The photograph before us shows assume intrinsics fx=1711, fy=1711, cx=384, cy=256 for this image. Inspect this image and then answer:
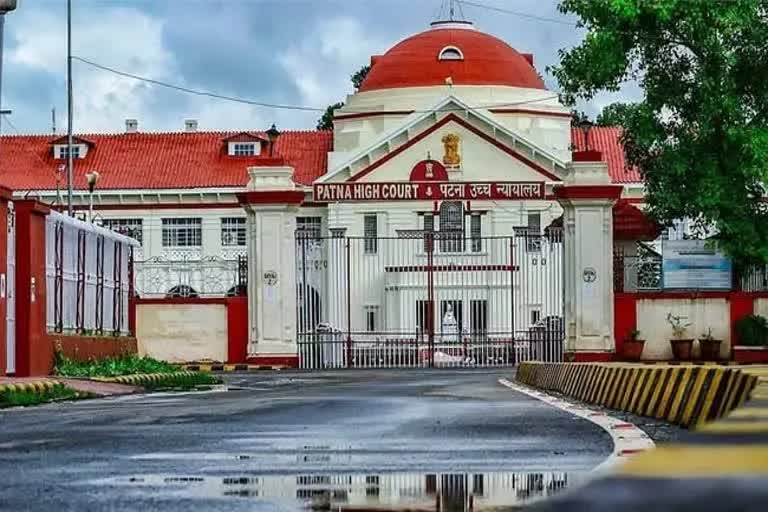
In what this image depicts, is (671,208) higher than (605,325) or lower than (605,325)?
higher

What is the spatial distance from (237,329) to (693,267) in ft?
34.6

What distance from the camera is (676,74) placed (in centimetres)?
3806

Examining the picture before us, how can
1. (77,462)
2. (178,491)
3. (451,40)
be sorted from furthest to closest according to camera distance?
(451,40), (77,462), (178,491)

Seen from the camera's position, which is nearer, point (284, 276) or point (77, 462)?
point (77, 462)

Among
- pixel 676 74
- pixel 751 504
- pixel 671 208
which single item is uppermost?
pixel 676 74

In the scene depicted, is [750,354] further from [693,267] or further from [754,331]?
[693,267]

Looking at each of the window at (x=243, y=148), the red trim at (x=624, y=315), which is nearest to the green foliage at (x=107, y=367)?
the red trim at (x=624, y=315)

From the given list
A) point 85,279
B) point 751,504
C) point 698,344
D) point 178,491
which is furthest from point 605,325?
point 751,504

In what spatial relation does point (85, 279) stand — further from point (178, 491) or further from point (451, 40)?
point (451, 40)

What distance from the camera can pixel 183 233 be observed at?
238ft

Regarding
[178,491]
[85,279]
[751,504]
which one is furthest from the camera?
[85,279]

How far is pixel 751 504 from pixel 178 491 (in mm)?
5237

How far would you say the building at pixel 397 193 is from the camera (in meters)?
47.0

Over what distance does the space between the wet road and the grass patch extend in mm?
1660
